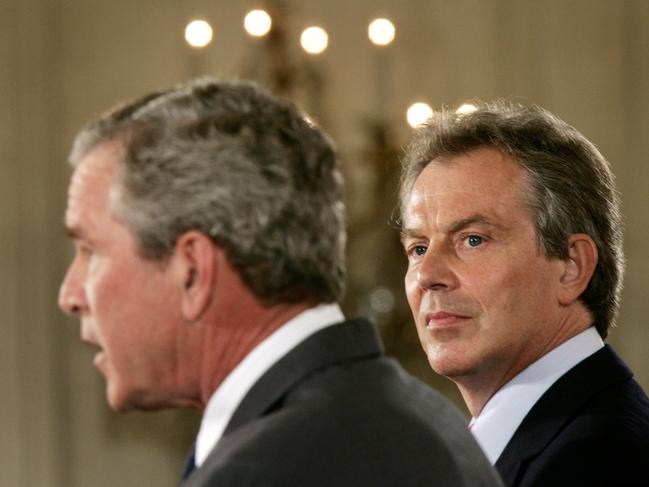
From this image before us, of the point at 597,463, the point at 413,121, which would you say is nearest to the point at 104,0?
the point at 413,121

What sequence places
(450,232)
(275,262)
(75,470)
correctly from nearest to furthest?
(275,262), (450,232), (75,470)

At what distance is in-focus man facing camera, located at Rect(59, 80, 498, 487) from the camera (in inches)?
63.2

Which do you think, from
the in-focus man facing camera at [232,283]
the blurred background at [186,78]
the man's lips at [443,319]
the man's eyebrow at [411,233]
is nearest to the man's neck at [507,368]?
the man's lips at [443,319]

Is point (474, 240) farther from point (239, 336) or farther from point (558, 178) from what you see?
point (239, 336)

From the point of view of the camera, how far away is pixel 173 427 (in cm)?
727

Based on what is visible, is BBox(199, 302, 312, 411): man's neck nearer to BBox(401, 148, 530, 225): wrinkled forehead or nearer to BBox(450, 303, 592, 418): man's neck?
BBox(450, 303, 592, 418): man's neck

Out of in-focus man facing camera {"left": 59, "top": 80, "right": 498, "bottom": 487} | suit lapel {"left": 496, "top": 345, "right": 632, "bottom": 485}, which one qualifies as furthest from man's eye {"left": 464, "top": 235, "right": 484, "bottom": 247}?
in-focus man facing camera {"left": 59, "top": 80, "right": 498, "bottom": 487}

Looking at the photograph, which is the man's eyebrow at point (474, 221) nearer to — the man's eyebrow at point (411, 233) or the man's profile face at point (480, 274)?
the man's profile face at point (480, 274)

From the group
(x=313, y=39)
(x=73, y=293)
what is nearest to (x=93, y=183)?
(x=73, y=293)

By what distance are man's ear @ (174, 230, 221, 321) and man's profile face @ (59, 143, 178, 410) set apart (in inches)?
0.9

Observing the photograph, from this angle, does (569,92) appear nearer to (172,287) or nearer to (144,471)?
(144,471)

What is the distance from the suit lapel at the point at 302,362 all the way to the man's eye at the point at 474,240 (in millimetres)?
1117

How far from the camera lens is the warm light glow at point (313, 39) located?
21.3 feet

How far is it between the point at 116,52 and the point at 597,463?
18.4 feet
